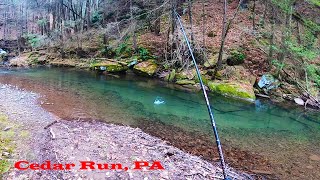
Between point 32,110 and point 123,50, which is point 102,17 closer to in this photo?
point 123,50

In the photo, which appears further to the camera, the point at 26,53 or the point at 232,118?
the point at 26,53

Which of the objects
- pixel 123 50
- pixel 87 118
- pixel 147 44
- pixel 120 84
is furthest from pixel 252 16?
pixel 87 118

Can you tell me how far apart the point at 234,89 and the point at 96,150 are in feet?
31.0

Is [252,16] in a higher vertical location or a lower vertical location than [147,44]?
higher

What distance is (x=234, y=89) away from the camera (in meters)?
13.2

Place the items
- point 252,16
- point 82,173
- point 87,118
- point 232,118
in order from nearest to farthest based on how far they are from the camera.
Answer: point 82,173, point 87,118, point 232,118, point 252,16

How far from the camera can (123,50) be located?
19.4m

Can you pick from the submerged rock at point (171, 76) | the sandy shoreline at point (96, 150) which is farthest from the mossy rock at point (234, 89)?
the sandy shoreline at point (96, 150)

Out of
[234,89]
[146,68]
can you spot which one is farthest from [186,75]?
[234,89]

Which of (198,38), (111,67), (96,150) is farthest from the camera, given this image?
(198,38)

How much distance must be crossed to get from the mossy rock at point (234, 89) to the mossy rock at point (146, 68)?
3.86 metres

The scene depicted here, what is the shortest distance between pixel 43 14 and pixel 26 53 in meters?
5.87

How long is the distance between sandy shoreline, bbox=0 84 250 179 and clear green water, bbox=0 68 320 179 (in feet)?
4.83

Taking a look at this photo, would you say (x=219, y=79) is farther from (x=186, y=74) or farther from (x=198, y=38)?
(x=198, y=38)
